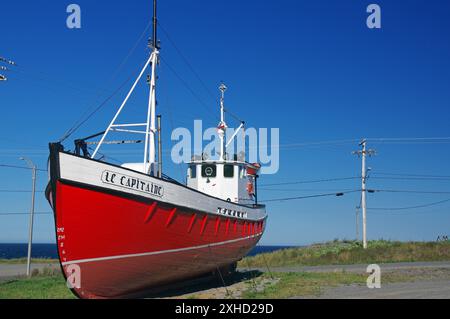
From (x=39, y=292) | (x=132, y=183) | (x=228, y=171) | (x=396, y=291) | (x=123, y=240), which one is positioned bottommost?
(x=39, y=292)

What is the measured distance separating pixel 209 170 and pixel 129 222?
445 inches

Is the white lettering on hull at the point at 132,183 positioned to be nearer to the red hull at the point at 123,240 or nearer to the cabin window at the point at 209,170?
the red hull at the point at 123,240

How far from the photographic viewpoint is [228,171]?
26297 millimetres

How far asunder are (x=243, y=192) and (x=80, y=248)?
1414 centimetres

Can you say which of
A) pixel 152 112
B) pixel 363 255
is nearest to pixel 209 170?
pixel 152 112

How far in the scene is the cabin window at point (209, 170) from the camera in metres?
26.2

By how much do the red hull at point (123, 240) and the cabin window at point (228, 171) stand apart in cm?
659

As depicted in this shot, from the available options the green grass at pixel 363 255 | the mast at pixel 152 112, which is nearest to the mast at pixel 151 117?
the mast at pixel 152 112

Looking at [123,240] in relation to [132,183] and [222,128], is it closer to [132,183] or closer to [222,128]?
[132,183]

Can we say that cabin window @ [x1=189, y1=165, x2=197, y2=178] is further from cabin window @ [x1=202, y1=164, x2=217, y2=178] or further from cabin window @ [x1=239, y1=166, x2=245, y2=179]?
cabin window @ [x1=239, y1=166, x2=245, y2=179]

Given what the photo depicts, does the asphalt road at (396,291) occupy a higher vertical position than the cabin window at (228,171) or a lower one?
lower
